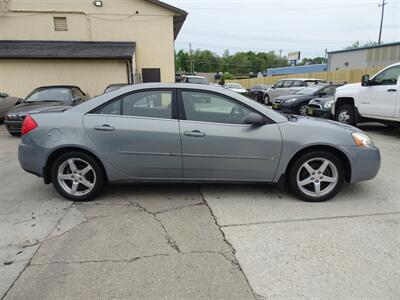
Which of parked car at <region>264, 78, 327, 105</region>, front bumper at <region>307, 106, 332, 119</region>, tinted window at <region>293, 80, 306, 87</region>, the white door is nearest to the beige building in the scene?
parked car at <region>264, 78, 327, 105</region>

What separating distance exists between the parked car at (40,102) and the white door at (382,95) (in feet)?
27.9

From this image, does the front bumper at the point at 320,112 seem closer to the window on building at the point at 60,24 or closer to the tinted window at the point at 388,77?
the tinted window at the point at 388,77

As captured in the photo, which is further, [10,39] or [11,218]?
[10,39]

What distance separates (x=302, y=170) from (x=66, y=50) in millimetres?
15379

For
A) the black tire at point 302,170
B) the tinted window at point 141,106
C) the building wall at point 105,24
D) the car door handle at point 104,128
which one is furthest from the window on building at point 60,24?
the black tire at point 302,170

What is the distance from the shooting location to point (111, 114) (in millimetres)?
4059

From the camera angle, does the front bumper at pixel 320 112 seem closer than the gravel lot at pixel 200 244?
No

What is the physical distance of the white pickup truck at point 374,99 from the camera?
26.2 feet

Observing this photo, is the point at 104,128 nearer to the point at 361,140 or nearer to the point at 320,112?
the point at 361,140

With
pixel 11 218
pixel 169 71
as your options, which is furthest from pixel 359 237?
pixel 169 71

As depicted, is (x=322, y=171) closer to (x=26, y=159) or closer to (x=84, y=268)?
(x=84, y=268)

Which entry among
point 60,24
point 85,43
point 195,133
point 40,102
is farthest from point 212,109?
point 60,24

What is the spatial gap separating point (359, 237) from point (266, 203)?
1.16 meters

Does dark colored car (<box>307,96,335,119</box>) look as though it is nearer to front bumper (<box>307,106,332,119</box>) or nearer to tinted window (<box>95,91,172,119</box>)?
front bumper (<box>307,106,332,119</box>)
